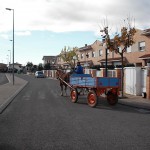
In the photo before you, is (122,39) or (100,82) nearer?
(100,82)

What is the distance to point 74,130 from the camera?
390 inches

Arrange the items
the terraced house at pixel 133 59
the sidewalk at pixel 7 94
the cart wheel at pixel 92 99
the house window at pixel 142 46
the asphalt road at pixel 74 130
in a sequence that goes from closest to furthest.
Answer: the asphalt road at pixel 74 130, the cart wheel at pixel 92 99, the sidewalk at pixel 7 94, the terraced house at pixel 133 59, the house window at pixel 142 46

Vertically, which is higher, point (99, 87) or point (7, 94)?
point (99, 87)

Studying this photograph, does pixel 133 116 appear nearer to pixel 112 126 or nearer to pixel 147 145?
pixel 112 126

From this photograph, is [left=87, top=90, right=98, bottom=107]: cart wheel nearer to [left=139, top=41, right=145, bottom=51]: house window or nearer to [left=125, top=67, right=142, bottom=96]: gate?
[left=125, top=67, right=142, bottom=96]: gate

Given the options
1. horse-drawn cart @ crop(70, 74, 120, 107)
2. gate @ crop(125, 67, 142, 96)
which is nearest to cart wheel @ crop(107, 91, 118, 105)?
horse-drawn cart @ crop(70, 74, 120, 107)

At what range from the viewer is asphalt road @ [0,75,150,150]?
7991mm

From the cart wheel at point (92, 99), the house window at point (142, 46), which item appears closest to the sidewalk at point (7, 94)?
the cart wheel at point (92, 99)

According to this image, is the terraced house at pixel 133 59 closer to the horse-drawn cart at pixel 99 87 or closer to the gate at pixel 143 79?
the gate at pixel 143 79

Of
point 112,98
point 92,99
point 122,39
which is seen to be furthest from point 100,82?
point 122,39

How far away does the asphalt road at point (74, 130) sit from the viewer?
799cm

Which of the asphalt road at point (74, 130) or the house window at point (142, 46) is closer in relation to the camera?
the asphalt road at point (74, 130)

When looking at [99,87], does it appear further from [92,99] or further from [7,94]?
[7,94]

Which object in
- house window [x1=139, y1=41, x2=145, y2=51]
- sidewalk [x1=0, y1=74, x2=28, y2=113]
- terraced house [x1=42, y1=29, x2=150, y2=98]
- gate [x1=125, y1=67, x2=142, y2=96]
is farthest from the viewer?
house window [x1=139, y1=41, x2=145, y2=51]
